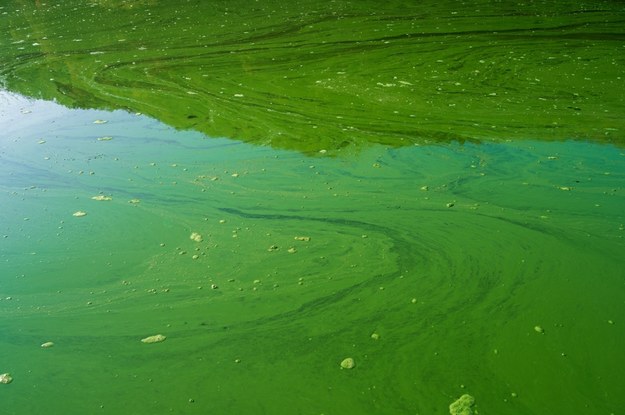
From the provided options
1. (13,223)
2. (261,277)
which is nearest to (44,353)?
(261,277)

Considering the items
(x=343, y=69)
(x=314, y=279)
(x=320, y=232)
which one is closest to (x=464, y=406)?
(x=314, y=279)

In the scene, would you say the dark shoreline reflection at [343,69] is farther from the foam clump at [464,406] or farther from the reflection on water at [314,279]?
the foam clump at [464,406]

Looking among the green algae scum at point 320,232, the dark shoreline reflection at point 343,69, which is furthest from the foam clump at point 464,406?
the dark shoreline reflection at point 343,69

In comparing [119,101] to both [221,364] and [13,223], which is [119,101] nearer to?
[13,223]

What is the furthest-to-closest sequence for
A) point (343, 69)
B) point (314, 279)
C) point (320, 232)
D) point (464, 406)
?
point (343, 69) → point (320, 232) → point (314, 279) → point (464, 406)

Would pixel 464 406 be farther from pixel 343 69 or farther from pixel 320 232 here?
pixel 343 69

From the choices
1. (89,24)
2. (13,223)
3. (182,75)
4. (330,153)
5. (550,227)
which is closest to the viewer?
(550,227)

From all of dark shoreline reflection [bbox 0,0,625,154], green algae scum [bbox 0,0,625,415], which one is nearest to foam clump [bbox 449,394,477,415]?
green algae scum [bbox 0,0,625,415]
